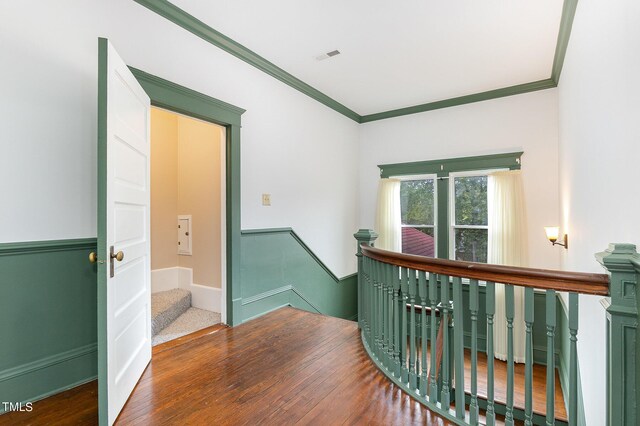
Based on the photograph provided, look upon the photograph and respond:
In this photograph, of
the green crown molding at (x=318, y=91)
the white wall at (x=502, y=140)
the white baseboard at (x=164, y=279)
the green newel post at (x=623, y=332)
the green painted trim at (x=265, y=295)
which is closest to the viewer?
the green newel post at (x=623, y=332)

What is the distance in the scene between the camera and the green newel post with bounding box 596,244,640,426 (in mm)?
1085

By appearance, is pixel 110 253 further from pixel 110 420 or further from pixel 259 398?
pixel 259 398

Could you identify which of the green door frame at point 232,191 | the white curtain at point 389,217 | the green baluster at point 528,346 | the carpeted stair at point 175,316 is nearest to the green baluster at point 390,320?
the green baluster at point 528,346

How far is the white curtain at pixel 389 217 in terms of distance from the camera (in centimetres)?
475

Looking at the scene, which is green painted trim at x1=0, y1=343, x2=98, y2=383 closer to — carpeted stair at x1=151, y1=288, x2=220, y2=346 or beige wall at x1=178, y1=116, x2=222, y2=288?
carpeted stair at x1=151, y1=288, x2=220, y2=346

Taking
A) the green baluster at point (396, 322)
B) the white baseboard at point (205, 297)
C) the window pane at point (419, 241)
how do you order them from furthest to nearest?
the window pane at point (419, 241) → the white baseboard at point (205, 297) → the green baluster at point (396, 322)

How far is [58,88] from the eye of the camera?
73.1 inches

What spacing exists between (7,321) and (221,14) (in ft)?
8.42

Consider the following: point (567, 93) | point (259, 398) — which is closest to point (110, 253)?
point (259, 398)

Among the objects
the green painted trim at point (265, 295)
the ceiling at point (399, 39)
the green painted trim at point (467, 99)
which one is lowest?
the green painted trim at point (265, 295)

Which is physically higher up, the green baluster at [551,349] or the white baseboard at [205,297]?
the green baluster at [551,349]

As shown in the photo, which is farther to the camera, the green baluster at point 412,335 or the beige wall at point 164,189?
the beige wall at point 164,189

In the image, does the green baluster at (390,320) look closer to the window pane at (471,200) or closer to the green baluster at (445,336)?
the green baluster at (445,336)

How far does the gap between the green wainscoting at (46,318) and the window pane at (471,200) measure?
167 inches
